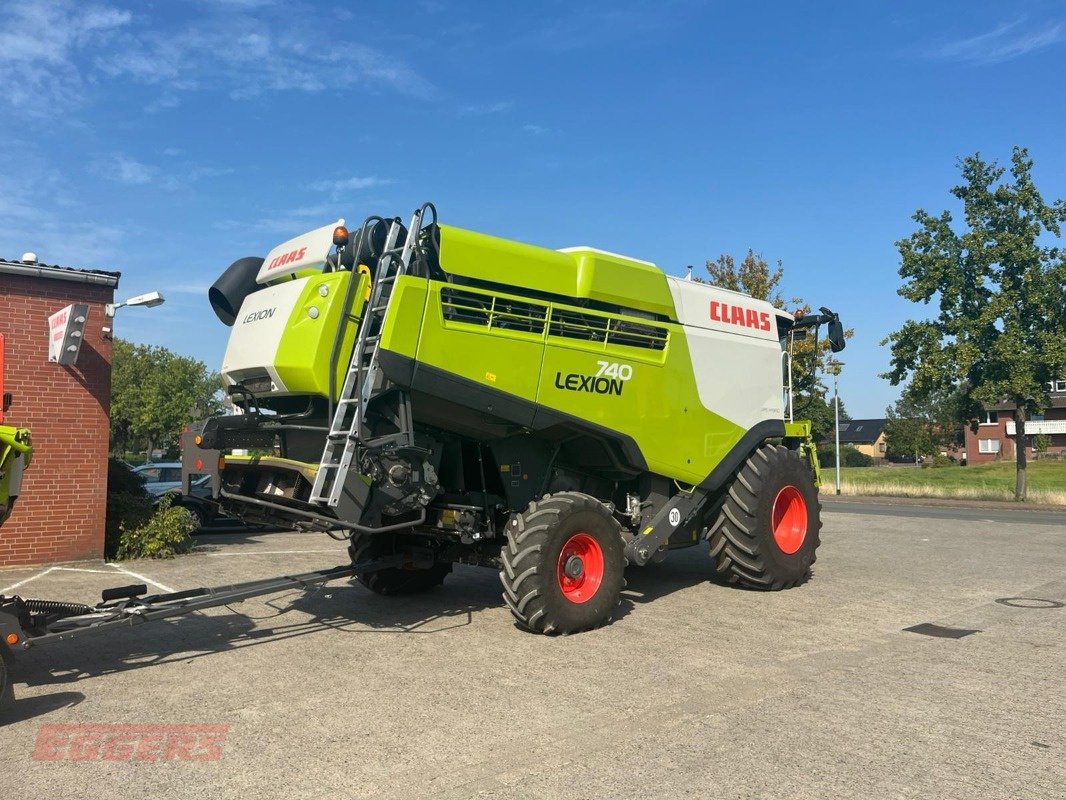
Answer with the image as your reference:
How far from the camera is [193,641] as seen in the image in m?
6.73

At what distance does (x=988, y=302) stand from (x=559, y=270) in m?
23.6

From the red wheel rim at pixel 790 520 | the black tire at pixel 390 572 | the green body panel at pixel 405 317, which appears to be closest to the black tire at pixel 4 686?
the green body panel at pixel 405 317

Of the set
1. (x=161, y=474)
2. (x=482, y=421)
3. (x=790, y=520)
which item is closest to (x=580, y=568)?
(x=482, y=421)

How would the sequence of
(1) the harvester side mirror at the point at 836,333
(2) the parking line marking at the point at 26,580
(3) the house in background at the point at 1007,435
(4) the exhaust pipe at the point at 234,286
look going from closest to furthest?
(4) the exhaust pipe at the point at 234,286, (2) the parking line marking at the point at 26,580, (1) the harvester side mirror at the point at 836,333, (3) the house in background at the point at 1007,435

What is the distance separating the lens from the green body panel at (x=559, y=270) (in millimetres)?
6738

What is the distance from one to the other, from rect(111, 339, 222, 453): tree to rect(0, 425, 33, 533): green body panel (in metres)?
45.6

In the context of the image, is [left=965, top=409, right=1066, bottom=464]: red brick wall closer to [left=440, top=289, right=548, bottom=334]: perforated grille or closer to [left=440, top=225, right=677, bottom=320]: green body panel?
[left=440, top=225, right=677, bottom=320]: green body panel

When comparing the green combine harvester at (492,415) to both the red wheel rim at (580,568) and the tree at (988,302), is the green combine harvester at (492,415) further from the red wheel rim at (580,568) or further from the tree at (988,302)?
the tree at (988,302)

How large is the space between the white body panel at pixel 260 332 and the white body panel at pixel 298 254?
0.49ft

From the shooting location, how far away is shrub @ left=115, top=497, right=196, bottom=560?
11469 mm

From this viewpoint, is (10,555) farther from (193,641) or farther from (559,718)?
(559,718)

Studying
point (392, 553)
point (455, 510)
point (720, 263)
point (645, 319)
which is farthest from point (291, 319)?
point (720, 263)

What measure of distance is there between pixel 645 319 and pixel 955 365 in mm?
22232

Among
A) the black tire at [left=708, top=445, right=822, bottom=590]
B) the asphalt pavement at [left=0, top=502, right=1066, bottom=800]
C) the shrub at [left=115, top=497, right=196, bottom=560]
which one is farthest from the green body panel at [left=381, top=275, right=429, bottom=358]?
the shrub at [left=115, top=497, right=196, bottom=560]
